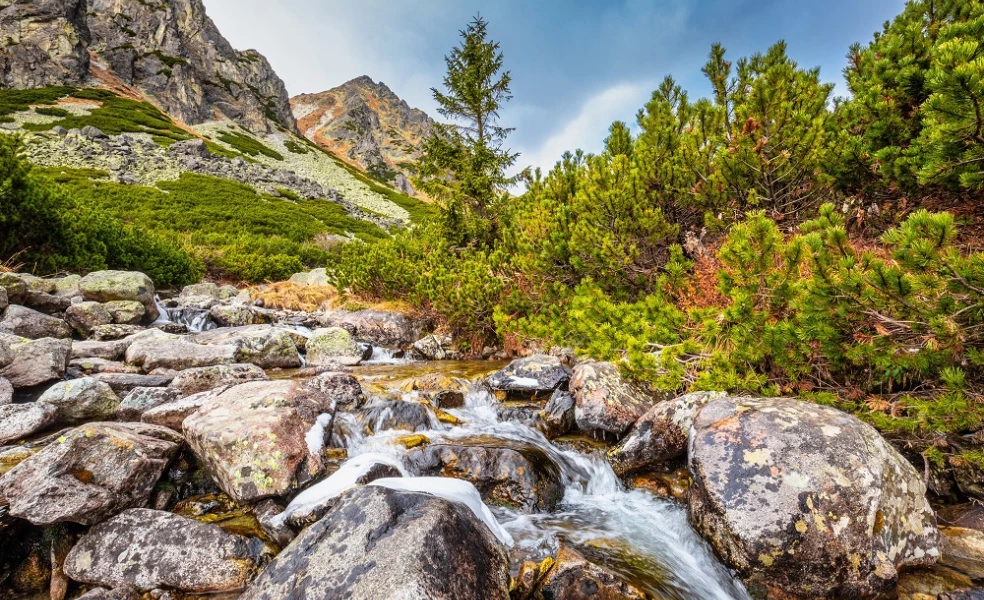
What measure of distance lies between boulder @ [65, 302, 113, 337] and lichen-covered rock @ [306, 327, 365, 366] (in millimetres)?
4347

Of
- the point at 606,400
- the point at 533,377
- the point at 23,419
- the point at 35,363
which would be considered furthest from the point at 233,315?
the point at 606,400

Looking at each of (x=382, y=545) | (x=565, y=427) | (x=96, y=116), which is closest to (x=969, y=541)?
(x=565, y=427)

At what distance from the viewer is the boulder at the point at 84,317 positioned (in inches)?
333

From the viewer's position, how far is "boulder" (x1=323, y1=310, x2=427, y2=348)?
10836 mm

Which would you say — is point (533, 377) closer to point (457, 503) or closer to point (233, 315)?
point (457, 503)

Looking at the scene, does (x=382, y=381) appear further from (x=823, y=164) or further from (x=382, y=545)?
(x=823, y=164)

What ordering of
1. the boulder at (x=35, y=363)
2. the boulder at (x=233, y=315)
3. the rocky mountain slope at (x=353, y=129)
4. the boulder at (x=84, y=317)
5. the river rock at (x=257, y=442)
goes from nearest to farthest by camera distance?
the river rock at (x=257, y=442)
the boulder at (x=35, y=363)
the boulder at (x=84, y=317)
the boulder at (x=233, y=315)
the rocky mountain slope at (x=353, y=129)

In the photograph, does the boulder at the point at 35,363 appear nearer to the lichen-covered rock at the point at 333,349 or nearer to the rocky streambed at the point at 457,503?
the rocky streambed at the point at 457,503

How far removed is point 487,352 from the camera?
9484 mm

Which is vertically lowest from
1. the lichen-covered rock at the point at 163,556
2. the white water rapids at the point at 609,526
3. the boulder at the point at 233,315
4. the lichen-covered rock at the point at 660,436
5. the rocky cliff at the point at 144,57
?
the boulder at the point at 233,315

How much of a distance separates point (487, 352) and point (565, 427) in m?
4.71

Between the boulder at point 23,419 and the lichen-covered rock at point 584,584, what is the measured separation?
504cm

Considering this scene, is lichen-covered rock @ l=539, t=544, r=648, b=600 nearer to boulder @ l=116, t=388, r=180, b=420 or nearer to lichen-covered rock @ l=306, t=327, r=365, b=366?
boulder @ l=116, t=388, r=180, b=420

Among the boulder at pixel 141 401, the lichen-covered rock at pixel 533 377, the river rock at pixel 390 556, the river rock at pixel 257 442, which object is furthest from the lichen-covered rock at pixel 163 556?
the lichen-covered rock at pixel 533 377
